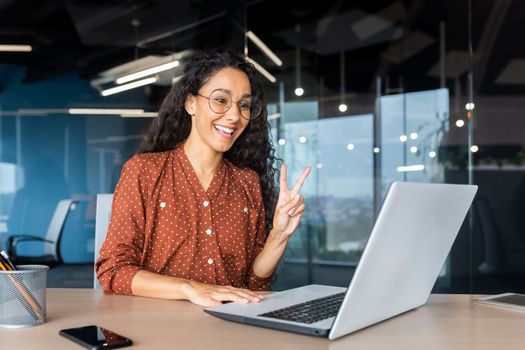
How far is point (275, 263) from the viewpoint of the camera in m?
1.93

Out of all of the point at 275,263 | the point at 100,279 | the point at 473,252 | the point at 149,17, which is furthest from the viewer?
the point at 149,17

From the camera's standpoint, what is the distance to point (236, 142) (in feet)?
7.35

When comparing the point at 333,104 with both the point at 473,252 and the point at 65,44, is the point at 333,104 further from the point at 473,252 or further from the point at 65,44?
the point at 65,44

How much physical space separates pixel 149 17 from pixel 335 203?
233 cm

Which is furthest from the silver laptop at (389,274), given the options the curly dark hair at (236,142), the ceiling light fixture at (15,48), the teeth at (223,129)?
the ceiling light fixture at (15,48)

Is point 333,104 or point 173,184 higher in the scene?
point 333,104

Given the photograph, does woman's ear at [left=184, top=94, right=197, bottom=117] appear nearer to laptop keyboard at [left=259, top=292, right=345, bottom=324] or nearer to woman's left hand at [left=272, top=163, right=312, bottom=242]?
woman's left hand at [left=272, top=163, right=312, bottom=242]

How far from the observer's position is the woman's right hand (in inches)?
53.5

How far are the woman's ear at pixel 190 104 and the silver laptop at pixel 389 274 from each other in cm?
87

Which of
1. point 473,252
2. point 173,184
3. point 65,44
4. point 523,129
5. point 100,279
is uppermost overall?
point 65,44

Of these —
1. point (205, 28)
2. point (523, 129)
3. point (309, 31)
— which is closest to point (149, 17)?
point (205, 28)

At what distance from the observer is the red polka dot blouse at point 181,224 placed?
1.79m

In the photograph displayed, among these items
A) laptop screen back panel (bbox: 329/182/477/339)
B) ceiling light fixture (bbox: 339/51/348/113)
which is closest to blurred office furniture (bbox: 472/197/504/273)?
ceiling light fixture (bbox: 339/51/348/113)

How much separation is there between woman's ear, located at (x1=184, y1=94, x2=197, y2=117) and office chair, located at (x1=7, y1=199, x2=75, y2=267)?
2.91 metres
